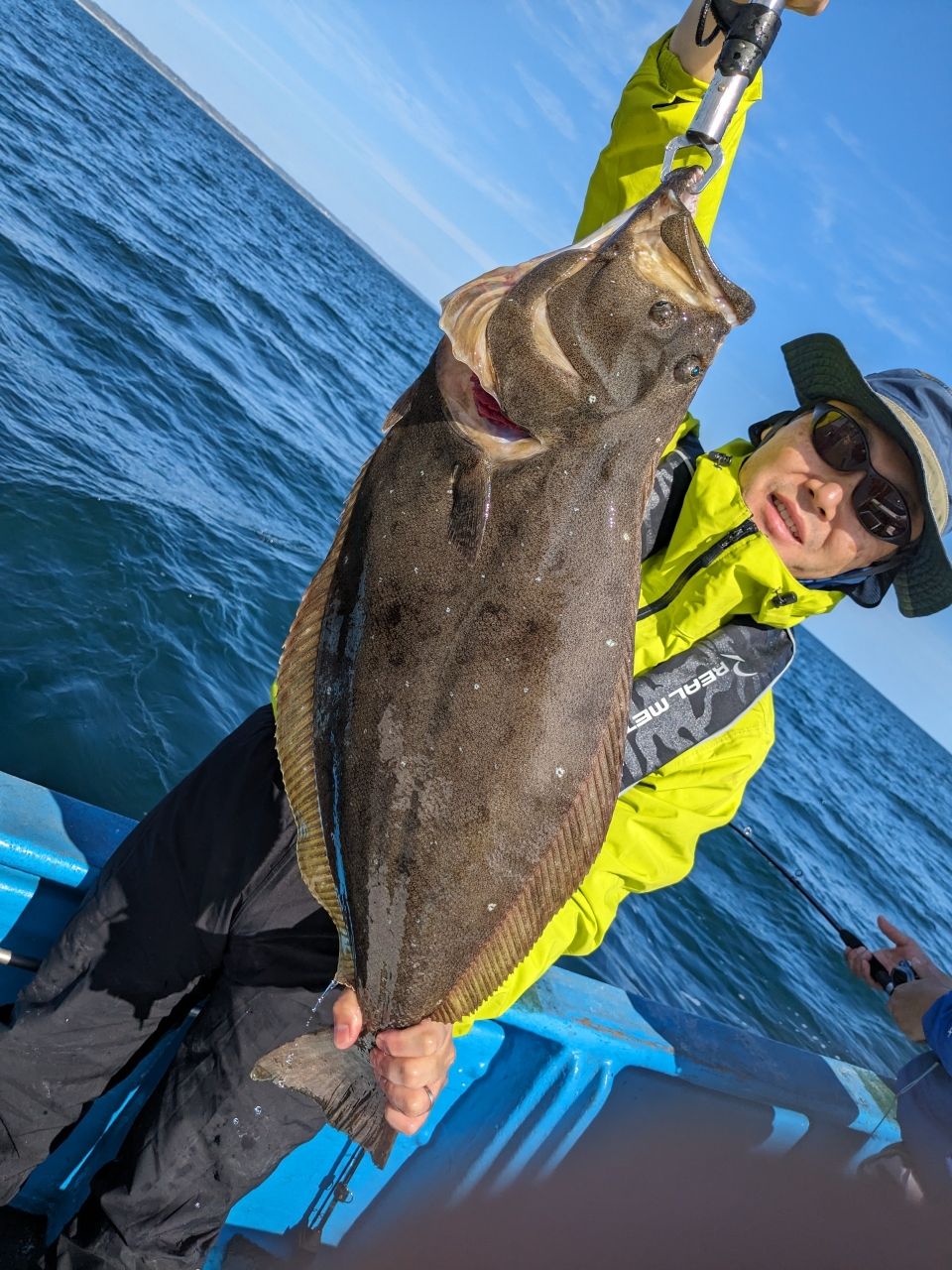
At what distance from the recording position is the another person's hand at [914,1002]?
453 centimetres

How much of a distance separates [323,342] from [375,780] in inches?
1093

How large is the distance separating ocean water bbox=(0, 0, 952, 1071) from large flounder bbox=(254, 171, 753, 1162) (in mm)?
4689

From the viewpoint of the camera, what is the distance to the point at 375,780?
2074 millimetres

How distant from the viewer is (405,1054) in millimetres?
2180

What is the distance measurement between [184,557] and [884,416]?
25.1 ft

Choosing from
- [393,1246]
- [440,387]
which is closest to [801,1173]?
[393,1246]

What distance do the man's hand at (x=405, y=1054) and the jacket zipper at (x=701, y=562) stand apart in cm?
131

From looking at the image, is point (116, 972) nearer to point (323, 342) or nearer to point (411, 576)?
point (411, 576)

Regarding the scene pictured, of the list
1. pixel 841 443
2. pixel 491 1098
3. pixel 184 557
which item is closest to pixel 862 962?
pixel 491 1098

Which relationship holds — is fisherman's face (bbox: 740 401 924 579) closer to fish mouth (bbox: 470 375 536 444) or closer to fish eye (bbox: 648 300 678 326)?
fish eye (bbox: 648 300 678 326)

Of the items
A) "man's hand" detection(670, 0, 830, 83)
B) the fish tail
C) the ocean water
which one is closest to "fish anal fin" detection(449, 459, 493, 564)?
the fish tail

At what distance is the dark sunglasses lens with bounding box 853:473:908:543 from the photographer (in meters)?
2.97

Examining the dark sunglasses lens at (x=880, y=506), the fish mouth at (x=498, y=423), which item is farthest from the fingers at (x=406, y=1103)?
the dark sunglasses lens at (x=880, y=506)

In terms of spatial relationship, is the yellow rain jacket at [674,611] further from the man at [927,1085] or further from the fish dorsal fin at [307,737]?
the man at [927,1085]
